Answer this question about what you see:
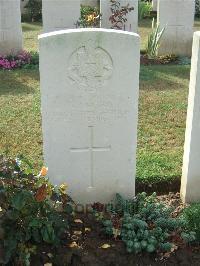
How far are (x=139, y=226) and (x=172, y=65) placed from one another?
681 cm

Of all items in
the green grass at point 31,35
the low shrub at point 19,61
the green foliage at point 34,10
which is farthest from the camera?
the green foliage at point 34,10

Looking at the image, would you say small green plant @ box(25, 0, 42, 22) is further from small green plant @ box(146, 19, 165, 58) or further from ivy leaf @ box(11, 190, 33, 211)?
ivy leaf @ box(11, 190, 33, 211)

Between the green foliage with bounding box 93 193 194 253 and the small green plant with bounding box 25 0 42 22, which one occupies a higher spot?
the small green plant with bounding box 25 0 42 22

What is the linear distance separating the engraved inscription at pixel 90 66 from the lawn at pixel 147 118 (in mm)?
822

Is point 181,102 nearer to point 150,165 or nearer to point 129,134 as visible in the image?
point 150,165

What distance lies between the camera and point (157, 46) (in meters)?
10.7

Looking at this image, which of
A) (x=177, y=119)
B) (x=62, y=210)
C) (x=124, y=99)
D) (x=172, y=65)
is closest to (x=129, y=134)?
(x=124, y=99)

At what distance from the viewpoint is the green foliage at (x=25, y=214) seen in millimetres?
3307

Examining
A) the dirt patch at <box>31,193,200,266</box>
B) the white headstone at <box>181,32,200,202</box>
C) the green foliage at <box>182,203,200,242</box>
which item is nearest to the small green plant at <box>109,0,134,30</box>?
the white headstone at <box>181,32,200,202</box>

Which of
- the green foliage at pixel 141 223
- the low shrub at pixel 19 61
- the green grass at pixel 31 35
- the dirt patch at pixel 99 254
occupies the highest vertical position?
the green grass at pixel 31 35

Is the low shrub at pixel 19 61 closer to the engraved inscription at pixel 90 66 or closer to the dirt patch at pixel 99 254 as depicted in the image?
the engraved inscription at pixel 90 66

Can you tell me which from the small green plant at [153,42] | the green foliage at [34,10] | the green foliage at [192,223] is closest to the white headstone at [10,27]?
the small green plant at [153,42]

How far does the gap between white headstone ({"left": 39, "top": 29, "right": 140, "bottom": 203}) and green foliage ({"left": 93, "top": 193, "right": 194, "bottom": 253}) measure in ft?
0.66

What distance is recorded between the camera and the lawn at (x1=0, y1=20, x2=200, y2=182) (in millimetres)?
5291
